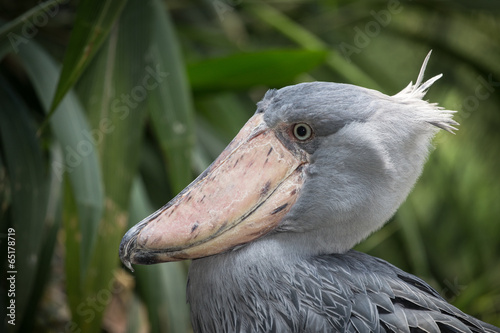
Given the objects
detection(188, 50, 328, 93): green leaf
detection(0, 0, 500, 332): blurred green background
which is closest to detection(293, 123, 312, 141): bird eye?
Result: detection(0, 0, 500, 332): blurred green background

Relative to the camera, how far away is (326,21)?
3.07m

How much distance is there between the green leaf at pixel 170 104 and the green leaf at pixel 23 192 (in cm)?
36

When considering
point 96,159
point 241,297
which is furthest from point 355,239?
point 96,159

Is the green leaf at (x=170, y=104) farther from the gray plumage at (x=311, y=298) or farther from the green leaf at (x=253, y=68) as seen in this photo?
the gray plumage at (x=311, y=298)

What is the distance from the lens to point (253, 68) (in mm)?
1987

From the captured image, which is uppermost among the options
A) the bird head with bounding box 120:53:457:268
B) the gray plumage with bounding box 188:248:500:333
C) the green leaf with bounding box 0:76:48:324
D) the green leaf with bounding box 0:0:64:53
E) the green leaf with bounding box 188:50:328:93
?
the green leaf with bounding box 0:0:64:53

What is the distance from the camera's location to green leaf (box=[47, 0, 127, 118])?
1.42 metres

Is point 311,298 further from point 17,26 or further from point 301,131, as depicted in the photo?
point 17,26

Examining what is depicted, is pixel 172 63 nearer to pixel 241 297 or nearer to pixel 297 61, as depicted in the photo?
pixel 297 61

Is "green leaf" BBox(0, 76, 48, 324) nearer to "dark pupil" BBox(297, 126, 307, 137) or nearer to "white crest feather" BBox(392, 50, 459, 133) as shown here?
"dark pupil" BBox(297, 126, 307, 137)

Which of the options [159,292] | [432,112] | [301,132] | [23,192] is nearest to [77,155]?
[23,192]

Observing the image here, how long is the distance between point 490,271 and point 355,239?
1873mm

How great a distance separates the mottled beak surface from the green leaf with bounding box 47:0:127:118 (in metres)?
0.51

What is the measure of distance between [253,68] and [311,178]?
0.95 m
